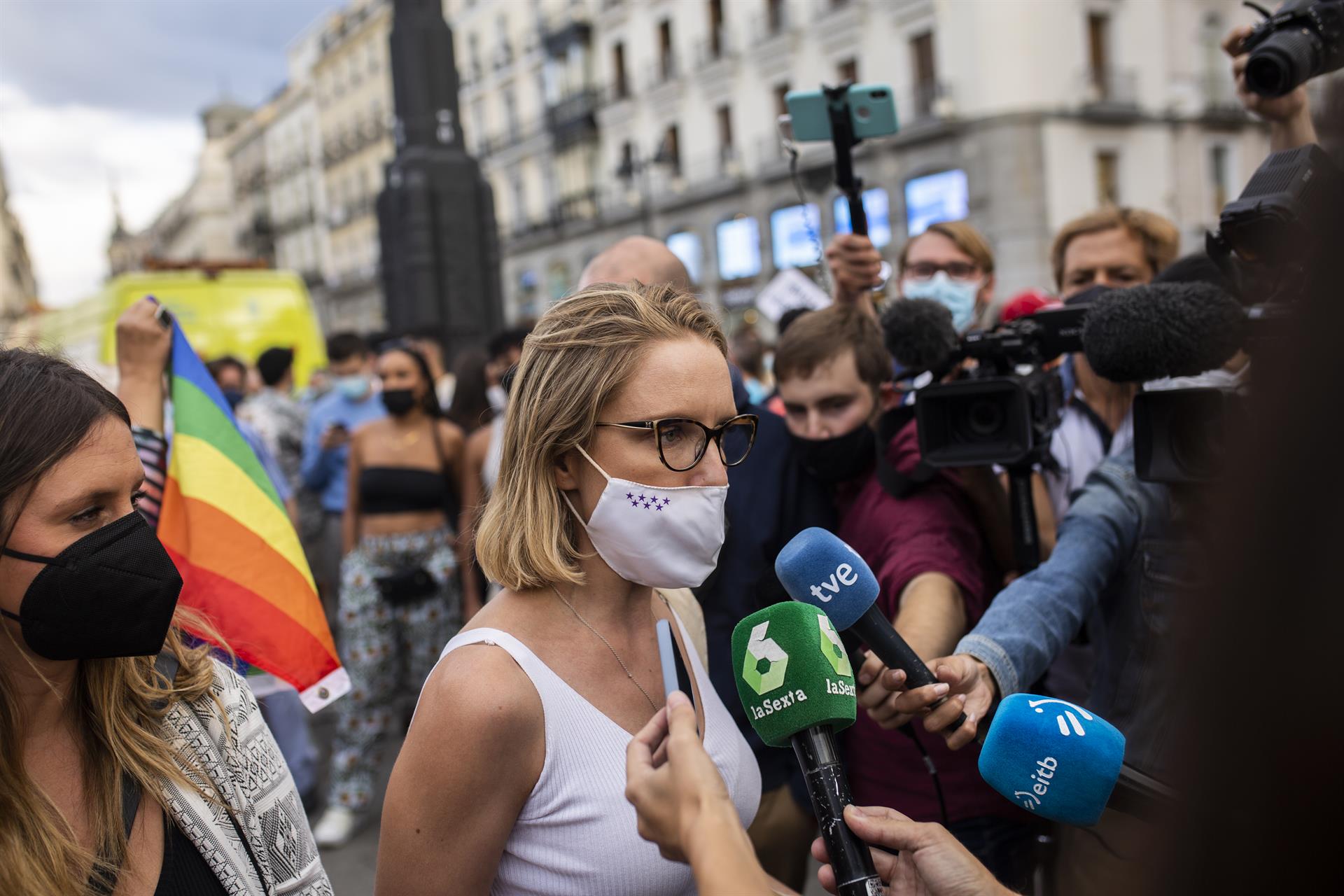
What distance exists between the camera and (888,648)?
1615mm

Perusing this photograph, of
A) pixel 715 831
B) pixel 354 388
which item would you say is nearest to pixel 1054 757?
pixel 715 831

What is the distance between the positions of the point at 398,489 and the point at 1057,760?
4018 mm

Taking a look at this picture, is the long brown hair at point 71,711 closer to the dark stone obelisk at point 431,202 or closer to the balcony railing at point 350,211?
the dark stone obelisk at point 431,202

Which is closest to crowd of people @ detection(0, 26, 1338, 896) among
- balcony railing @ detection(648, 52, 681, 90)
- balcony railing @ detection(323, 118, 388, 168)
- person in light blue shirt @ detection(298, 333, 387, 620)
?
person in light blue shirt @ detection(298, 333, 387, 620)

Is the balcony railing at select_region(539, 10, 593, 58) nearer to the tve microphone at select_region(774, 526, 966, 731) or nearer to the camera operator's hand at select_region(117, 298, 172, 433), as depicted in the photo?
the camera operator's hand at select_region(117, 298, 172, 433)

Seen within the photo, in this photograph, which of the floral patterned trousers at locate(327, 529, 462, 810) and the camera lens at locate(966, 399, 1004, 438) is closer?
the camera lens at locate(966, 399, 1004, 438)

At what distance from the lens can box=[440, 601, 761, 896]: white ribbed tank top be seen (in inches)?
63.0

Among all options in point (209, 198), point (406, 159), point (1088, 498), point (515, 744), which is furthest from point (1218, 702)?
point (209, 198)

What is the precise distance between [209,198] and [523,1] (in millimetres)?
36540

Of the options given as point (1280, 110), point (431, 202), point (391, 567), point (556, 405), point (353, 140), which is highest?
point (353, 140)

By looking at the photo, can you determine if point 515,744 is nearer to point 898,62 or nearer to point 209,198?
point 898,62

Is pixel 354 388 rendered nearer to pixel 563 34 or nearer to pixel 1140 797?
pixel 1140 797

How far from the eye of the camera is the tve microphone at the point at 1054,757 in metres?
1.36

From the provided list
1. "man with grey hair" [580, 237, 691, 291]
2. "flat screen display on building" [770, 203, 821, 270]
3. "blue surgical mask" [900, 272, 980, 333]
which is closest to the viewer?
"man with grey hair" [580, 237, 691, 291]
